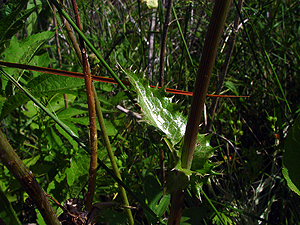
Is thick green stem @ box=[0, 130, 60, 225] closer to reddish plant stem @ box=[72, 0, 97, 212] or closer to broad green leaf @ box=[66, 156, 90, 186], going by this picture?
reddish plant stem @ box=[72, 0, 97, 212]

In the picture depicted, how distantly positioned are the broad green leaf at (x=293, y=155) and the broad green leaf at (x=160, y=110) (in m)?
0.24

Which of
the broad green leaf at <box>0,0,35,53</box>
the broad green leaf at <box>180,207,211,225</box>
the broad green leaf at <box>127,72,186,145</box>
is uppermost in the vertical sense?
the broad green leaf at <box>0,0,35,53</box>

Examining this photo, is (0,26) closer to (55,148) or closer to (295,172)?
(55,148)

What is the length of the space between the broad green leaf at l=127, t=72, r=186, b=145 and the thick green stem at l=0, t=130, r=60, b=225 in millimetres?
261

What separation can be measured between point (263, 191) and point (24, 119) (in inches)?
57.6

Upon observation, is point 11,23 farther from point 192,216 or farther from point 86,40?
point 192,216

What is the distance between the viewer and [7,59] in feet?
3.23

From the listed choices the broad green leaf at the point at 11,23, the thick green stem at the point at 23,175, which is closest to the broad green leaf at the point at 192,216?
the thick green stem at the point at 23,175

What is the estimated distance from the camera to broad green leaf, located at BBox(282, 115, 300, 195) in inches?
21.8

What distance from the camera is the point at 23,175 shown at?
0.39m

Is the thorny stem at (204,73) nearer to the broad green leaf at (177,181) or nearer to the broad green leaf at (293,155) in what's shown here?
the broad green leaf at (177,181)

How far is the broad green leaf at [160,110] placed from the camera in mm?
570

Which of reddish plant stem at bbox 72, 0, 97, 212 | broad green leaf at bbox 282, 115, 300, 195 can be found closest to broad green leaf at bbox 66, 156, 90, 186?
reddish plant stem at bbox 72, 0, 97, 212

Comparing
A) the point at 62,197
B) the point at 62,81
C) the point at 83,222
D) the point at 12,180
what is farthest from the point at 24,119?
the point at 83,222
